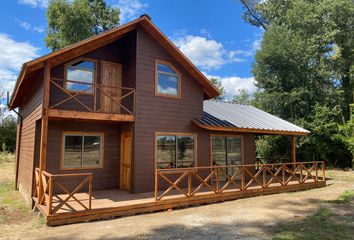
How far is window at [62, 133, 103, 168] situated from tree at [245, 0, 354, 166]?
49.2ft

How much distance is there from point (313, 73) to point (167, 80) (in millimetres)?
15558

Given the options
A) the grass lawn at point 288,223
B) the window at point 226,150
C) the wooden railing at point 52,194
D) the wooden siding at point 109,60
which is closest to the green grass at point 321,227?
the grass lawn at point 288,223

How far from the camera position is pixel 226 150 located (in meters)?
Answer: 12.5

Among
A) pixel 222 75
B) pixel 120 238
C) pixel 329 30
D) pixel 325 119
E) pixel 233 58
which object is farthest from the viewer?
pixel 233 58

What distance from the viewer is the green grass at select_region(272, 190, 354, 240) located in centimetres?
612

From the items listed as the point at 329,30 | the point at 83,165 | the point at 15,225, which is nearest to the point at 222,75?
the point at 329,30

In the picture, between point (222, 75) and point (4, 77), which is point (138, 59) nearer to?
point (222, 75)

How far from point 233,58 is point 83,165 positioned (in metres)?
41.7

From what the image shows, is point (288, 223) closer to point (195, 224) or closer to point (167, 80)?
point (195, 224)

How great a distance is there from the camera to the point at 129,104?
10.3 m

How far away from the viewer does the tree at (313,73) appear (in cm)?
2017

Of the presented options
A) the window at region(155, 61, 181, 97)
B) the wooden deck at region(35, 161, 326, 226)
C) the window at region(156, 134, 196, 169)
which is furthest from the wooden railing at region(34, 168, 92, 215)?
the window at region(155, 61, 181, 97)

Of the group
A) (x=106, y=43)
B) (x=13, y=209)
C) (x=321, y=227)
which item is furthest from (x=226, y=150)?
(x=13, y=209)

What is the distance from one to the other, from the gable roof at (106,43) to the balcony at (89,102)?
725 millimetres
